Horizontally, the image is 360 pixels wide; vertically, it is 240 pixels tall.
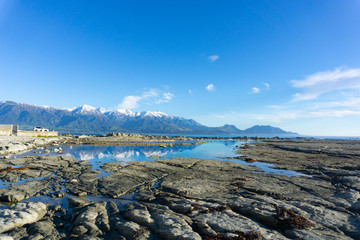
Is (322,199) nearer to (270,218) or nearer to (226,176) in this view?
(270,218)

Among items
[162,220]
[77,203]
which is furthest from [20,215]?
[162,220]

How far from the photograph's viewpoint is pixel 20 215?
981 centimetres

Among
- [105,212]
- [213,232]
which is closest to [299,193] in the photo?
[213,232]

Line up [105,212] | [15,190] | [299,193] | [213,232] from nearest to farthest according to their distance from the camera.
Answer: [213,232] < [105,212] < [15,190] < [299,193]

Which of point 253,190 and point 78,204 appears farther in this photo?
point 253,190

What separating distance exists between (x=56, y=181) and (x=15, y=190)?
147 inches

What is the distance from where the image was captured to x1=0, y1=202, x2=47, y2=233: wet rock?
9098mm

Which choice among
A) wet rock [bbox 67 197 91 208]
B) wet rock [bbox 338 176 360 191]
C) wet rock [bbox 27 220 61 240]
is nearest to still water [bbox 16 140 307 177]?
wet rock [bbox 338 176 360 191]

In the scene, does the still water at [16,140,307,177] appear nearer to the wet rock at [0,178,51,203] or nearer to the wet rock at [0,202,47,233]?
the wet rock at [0,178,51,203]

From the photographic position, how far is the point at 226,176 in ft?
73.0

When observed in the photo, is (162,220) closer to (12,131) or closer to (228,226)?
(228,226)

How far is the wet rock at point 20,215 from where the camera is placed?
29.8ft

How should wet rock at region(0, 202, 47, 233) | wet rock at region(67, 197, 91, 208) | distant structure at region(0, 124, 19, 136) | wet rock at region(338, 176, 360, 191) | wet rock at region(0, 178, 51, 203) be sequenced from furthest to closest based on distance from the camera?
distant structure at region(0, 124, 19, 136)
wet rock at region(338, 176, 360, 191)
wet rock at region(0, 178, 51, 203)
wet rock at region(67, 197, 91, 208)
wet rock at region(0, 202, 47, 233)

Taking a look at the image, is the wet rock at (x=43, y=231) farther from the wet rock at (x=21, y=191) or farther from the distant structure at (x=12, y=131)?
the distant structure at (x=12, y=131)
